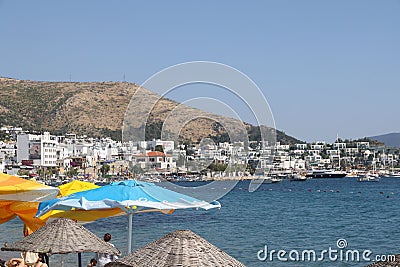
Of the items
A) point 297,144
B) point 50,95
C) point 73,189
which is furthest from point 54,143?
point 73,189

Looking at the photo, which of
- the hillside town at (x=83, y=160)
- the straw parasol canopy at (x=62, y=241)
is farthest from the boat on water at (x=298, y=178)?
the straw parasol canopy at (x=62, y=241)

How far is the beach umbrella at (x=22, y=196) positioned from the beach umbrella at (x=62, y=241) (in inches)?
40.4

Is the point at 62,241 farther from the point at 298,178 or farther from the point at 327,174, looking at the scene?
the point at 327,174

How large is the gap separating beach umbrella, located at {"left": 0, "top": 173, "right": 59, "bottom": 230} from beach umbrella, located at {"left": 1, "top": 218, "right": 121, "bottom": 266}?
1.03 m

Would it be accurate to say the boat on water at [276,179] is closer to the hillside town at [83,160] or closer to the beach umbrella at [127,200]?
the hillside town at [83,160]

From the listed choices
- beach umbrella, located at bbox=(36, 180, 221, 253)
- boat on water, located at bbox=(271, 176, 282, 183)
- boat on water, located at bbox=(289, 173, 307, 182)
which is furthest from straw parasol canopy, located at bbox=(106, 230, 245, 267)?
boat on water, located at bbox=(289, 173, 307, 182)

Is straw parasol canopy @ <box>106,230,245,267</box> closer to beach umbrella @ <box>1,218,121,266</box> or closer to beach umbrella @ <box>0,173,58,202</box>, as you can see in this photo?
beach umbrella @ <box>1,218,121,266</box>

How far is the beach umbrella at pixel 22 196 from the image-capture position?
950cm

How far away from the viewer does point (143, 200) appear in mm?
9344

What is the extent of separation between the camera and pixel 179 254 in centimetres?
555

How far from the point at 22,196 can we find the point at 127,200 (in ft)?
5.01

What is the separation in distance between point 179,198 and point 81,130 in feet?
386

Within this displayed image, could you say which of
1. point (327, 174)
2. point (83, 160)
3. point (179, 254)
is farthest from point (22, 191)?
point (327, 174)

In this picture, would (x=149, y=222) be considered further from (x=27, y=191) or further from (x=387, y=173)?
(x=387, y=173)
